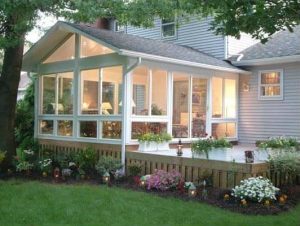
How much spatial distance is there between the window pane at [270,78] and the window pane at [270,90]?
16cm

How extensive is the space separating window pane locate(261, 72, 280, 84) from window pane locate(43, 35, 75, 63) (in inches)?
243

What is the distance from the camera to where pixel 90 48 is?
1241 cm

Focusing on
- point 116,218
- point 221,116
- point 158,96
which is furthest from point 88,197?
point 221,116

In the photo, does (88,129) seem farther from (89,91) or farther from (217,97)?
(217,97)

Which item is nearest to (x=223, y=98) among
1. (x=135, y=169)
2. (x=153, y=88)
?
(x=153, y=88)

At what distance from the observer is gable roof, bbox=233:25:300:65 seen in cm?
1342

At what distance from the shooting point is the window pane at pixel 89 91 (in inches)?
479

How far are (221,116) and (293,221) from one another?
24.4 feet

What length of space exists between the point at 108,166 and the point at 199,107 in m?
4.00

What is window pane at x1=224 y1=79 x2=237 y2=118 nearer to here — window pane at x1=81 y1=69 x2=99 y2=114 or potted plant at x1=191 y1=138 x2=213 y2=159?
window pane at x1=81 y1=69 x2=99 y2=114

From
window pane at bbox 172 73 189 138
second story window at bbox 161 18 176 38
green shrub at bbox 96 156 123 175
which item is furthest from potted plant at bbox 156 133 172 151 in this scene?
second story window at bbox 161 18 176 38

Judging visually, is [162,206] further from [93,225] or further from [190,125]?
[190,125]

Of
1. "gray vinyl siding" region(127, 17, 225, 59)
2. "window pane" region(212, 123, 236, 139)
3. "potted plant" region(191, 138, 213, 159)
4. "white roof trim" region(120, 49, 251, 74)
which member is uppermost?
"gray vinyl siding" region(127, 17, 225, 59)

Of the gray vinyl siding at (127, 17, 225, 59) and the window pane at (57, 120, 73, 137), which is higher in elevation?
the gray vinyl siding at (127, 17, 225, 59)
